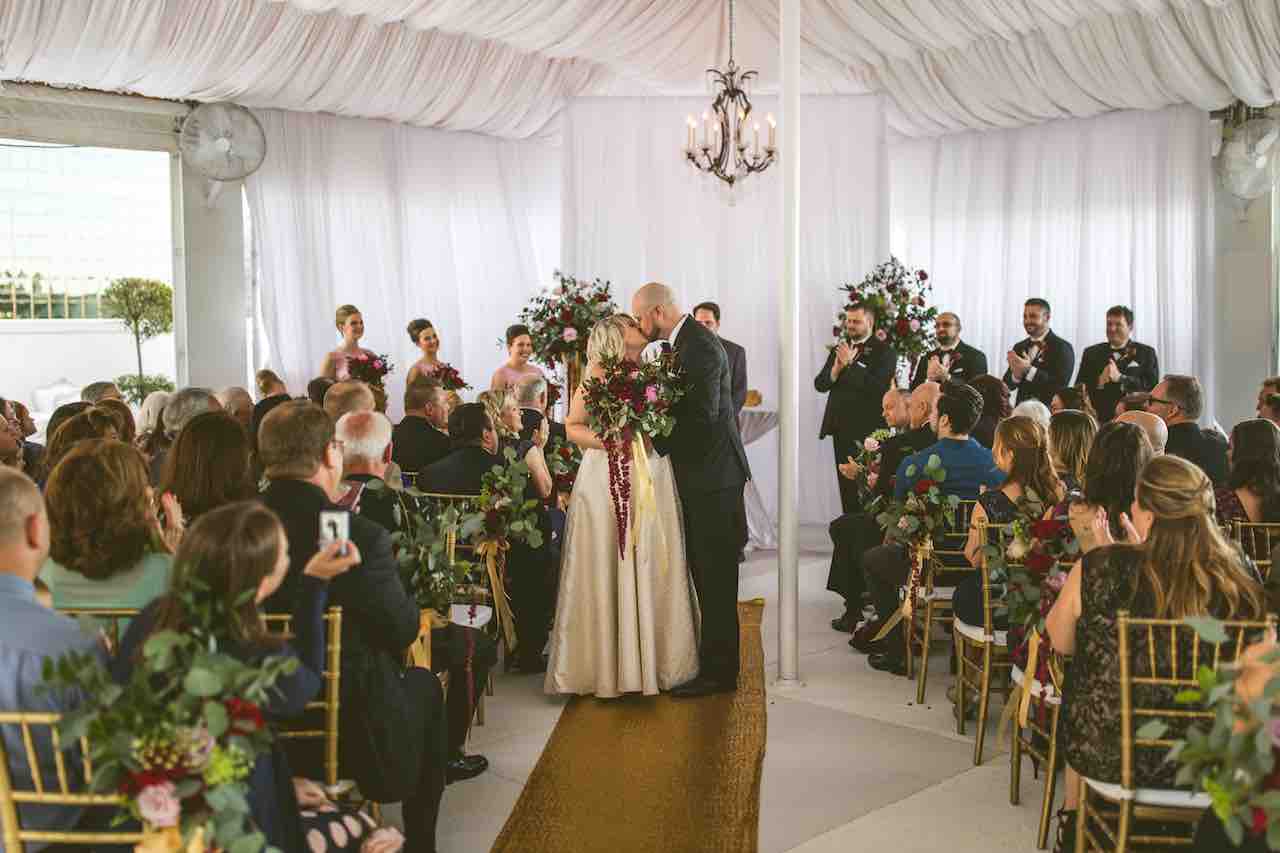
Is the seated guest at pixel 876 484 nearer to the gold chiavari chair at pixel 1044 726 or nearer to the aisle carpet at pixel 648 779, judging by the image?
the aisle carpet at pixel 648 779

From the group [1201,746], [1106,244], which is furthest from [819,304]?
[1201,746]

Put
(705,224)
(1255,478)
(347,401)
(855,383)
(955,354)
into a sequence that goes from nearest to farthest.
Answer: (1255,478) < (347,401) < (855,383) < (955,354) < (705,224)

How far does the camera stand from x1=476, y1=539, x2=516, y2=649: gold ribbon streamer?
5.44m

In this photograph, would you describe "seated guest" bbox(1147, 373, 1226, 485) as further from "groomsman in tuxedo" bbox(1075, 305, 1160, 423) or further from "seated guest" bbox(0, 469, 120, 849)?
"seated guest" bbox(0, 469, 120, 849)

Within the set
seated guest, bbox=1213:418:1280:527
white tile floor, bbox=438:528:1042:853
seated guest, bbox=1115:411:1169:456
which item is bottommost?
white tile floor, bbox=438:528:1042:853

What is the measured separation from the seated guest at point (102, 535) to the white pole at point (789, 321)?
10.2 ft

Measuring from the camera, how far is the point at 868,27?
9102 mm

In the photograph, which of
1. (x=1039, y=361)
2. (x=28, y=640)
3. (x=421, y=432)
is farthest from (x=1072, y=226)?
(x=28, y=640)

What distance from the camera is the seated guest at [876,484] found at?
6195mm

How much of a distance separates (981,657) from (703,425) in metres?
1.52

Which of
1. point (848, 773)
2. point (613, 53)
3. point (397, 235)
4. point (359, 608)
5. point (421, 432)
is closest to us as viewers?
point (359, 608)

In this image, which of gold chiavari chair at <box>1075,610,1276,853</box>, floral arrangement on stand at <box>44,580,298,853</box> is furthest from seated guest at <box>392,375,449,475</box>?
floral arrangement on stand at <box>44,580,298,853</box>

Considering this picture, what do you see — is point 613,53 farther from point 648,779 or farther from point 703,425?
point 648,779

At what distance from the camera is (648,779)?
15.6ft
